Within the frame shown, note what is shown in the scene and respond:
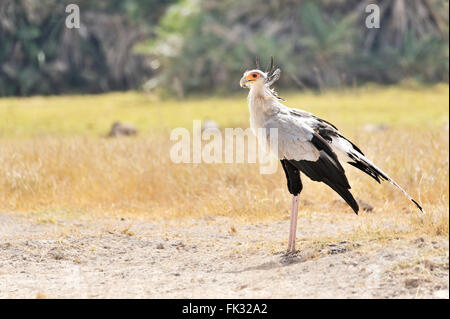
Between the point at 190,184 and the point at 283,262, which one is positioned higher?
the point at 190,184

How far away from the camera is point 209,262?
17.2ft

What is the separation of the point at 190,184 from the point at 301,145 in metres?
2.76

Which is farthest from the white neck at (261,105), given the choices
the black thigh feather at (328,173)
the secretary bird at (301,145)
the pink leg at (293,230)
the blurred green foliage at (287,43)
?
the blurred green foliage at (287,43)

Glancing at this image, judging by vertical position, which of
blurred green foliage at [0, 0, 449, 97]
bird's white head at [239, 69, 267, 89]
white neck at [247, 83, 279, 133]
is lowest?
white neck at [247, 83, 279, 133]

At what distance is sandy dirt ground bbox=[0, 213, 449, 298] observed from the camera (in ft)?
13.8

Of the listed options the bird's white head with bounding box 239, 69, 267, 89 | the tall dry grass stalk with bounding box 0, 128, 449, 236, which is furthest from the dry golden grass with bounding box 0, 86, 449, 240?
the bird's white head with bounding box 239, 69, 267, 89

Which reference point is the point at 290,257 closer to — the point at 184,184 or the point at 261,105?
the point at 261,105

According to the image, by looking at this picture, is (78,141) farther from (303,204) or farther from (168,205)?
(303,204)

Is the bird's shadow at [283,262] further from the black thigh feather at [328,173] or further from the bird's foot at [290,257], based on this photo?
the black thigh feather at [328,173]

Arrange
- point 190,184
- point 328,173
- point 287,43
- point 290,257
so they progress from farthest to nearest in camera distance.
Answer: point 287,43
point 190,184
point 290,257
point 328,173

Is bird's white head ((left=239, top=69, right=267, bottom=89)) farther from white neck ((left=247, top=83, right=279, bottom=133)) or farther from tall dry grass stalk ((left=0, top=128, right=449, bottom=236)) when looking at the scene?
tall dry grass stalk ((left=0, top=128, right=449, bottom=236))

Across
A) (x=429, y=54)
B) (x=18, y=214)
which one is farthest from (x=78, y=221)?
(x=429, y=54)

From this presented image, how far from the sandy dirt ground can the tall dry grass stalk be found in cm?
40

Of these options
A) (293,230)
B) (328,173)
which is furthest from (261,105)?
(293,230)
